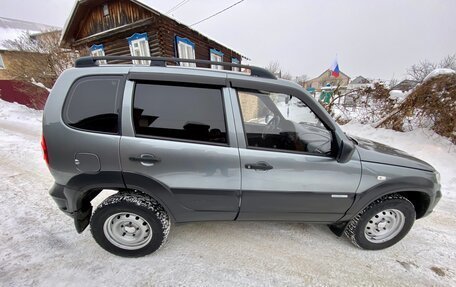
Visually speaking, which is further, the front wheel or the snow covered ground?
the front wheel

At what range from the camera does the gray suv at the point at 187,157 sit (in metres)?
1.79

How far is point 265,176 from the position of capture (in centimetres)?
186

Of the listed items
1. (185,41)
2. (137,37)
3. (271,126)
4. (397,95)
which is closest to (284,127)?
(271,126)

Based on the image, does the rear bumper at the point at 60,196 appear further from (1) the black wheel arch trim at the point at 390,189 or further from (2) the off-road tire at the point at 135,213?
(1) the black wheel arch trim at the point at 390,189

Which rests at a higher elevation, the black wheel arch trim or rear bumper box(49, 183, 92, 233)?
the black wheel arch trim

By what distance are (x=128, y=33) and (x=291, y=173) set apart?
945 cm

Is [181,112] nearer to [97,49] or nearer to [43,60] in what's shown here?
[97,49]

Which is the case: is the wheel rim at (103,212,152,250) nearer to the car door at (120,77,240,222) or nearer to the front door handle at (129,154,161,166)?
the car door at (120,77,240,222)

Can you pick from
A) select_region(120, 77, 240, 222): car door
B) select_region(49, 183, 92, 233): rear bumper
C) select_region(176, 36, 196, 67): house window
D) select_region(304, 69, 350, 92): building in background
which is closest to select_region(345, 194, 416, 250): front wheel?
select_region(120, 77, 240, 222): car door

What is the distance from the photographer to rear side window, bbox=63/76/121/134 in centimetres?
180

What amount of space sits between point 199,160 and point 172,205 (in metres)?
0.58

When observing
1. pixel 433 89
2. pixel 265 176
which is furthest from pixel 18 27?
pixel 433 89

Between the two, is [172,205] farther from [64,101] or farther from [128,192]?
[64,101]

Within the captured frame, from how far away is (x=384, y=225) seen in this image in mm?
2264
